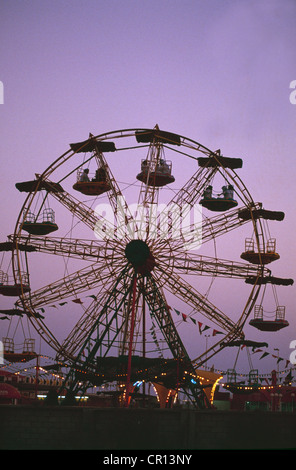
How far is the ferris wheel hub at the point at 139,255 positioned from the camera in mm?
38031

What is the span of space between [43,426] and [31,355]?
41.9 feet

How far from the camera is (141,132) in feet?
134

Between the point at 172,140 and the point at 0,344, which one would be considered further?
the point at 0,344

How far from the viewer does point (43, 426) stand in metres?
30.6

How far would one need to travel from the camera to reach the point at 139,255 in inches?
1497

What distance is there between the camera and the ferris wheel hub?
38031 millimetres

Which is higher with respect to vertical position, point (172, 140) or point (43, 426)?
point (172, 140)

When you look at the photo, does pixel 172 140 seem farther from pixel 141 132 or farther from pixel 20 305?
pixel 20 305

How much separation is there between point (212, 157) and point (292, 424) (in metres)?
17.3
